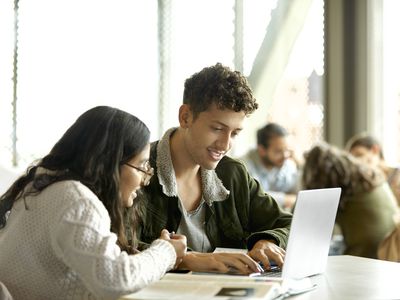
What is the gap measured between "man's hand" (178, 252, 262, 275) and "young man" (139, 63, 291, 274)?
0.47ft

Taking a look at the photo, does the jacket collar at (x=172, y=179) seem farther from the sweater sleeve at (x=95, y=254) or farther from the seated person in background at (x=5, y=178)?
the seated person in background at (x=5, y=178)

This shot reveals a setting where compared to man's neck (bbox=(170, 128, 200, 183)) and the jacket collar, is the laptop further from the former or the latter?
man's neck (bbox=(170, 128, 200, 183))

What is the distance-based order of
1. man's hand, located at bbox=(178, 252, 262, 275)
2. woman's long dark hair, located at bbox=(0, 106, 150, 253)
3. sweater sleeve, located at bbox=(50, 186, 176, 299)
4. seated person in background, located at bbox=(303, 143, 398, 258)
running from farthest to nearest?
seated person in background, located at bbox=(303, 143, 398, 258) < man's hand, located at bbox=(178, 252, 262, 275) < woman's long dark hair, located at bbox=(0, 106, 150, 253) < sweater sleeve, located at bbox=(50, 186, 176, 299)

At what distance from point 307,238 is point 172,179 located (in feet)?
1.82

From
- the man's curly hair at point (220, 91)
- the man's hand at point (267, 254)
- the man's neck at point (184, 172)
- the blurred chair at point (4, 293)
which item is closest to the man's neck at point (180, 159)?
the man's neck at point (184, 172)

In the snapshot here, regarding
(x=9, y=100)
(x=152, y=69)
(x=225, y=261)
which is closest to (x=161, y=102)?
(x=152, y=69)

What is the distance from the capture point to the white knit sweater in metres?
1.72

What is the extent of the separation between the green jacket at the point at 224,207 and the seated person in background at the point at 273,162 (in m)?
2.95

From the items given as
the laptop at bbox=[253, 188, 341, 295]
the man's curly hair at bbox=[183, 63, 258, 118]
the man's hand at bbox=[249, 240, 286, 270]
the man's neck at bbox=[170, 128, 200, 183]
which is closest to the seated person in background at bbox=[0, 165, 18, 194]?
the man's neck at bbox=[170, 128, 200, 183]

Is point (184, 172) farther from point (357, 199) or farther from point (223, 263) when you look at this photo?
point (357, 199)

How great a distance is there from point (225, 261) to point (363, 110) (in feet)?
14.0

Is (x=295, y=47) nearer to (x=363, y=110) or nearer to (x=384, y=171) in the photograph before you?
(x=363, y=110)

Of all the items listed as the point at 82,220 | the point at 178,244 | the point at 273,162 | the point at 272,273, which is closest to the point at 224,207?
the point at 272,273

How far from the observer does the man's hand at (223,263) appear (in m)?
2.07
